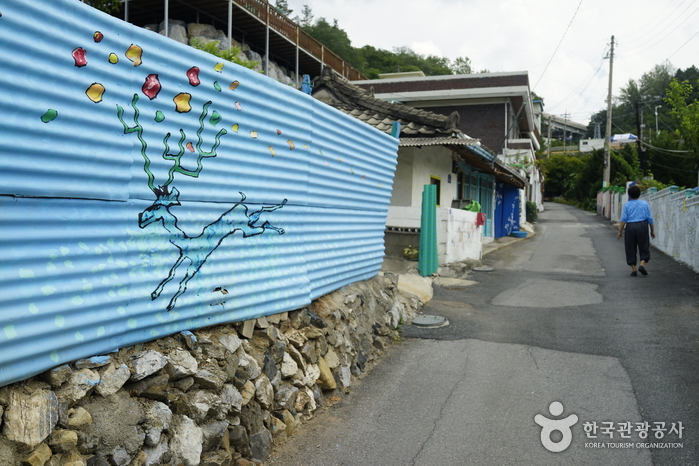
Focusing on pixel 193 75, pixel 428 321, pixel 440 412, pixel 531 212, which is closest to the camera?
pixel 193 75

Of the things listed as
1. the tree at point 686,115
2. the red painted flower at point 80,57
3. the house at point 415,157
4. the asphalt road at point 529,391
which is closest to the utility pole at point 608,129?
the tree at point 686,115

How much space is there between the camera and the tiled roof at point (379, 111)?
1076 cm

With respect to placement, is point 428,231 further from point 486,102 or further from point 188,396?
point 486,102

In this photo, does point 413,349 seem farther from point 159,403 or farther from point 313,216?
point 159,403

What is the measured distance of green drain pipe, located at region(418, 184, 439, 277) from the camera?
33.9 feet

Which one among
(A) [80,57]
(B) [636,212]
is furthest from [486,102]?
(A) [80,57]

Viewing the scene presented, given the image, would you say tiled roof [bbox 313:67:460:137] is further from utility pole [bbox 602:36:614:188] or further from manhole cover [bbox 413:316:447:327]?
utility pole [bbox 602:36:614:188]

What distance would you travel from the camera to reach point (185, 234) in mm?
3289

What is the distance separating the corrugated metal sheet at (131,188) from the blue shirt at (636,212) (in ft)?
27.8

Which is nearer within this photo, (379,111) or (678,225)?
(379,111)

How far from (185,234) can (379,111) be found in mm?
8282

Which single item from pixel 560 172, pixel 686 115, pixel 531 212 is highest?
pixel 560 172

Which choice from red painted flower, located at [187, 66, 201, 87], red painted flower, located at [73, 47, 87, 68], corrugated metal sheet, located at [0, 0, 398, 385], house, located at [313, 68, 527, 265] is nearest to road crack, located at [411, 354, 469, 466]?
corrugated metal sheet, located at [0, 0, 398, 385]

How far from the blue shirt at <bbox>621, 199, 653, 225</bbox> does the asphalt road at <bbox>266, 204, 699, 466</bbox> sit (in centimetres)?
199
